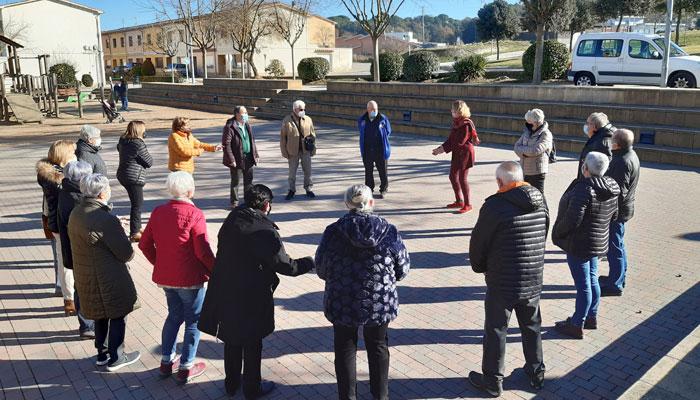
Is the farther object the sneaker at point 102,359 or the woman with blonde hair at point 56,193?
the woman with blonde hair at point 56,193

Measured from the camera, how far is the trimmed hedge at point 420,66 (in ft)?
76.1

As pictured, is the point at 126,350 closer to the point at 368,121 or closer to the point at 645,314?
the point at 645,314

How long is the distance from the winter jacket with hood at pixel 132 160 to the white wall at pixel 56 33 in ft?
166

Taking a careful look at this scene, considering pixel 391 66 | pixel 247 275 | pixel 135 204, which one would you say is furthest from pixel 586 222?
pixel 391 66

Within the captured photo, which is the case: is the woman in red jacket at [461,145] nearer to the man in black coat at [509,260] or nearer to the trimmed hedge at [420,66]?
the man in black coat at [509,260]

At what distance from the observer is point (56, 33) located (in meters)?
54.5

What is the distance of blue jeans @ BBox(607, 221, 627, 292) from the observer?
5562mm

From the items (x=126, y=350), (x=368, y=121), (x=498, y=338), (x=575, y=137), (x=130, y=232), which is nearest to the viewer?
(x=498, y=338)

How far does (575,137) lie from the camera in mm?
14164

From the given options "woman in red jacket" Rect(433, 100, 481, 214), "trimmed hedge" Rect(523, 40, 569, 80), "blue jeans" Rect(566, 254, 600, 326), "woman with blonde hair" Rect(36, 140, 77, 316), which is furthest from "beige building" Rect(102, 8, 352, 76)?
"blue jeans" Rect(566, 254, 600, 326)

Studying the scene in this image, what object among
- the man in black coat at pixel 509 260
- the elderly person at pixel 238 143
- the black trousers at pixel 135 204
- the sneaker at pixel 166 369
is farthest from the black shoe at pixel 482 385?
the elderly person at pixel 238 143

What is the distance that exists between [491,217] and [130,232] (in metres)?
Result: 5.53

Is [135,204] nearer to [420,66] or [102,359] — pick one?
[102,359]

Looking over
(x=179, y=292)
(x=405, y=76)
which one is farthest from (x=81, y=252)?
(x=405, y=76)
